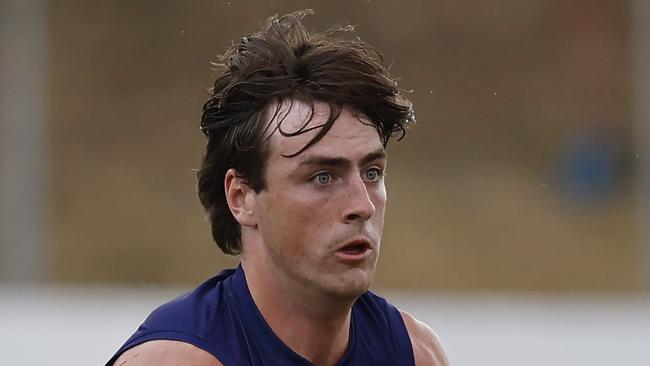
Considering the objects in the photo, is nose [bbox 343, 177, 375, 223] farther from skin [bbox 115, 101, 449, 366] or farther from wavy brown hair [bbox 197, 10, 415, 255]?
wavy brown hair [bbox 197, 10, 415, 255]

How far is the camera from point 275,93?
351 centimetres

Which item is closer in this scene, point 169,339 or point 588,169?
point 169,339

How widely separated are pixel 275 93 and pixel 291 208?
13.2 inches

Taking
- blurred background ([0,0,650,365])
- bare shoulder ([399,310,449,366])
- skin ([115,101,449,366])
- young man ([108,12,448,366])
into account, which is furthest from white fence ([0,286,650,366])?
blurred background ([0,0,650,365])

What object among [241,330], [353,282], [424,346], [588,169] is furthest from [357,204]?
[588,169]

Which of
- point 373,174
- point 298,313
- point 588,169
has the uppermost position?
point 588,169

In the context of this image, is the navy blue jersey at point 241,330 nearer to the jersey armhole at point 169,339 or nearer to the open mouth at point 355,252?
the jersey armhole at point 169,339

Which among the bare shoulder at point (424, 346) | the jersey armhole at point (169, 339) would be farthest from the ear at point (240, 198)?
the bare shoulder at point (424, 346)

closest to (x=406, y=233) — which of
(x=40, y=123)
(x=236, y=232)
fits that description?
(x=40, y=123)

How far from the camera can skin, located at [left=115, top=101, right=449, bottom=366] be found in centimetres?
334

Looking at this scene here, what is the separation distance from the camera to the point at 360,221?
3342 millimetres

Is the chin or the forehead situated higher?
the forehead

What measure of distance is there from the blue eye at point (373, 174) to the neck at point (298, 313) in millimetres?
337

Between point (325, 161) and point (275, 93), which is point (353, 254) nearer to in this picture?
point (325, 161)
